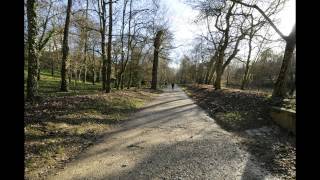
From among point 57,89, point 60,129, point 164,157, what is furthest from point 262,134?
point 57,89

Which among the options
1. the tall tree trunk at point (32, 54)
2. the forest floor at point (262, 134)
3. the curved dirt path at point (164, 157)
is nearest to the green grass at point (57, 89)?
the tall tree trunk at point (32, 54)

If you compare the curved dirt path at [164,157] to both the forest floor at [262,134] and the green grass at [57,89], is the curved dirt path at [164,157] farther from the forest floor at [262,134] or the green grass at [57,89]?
the green grass at [57,89]

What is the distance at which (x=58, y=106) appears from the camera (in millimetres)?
Result: 12195

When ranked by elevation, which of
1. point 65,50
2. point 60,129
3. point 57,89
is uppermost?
point 65,50

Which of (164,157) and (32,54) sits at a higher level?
(32,54)

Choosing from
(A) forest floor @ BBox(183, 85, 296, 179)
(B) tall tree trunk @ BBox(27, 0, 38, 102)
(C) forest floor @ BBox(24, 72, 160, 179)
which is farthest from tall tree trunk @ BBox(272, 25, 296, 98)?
(B) tall tree trunk @ BBox(27, 0, 38, 102)

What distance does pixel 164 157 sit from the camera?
746 centimetres

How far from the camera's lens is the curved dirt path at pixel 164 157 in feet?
20.3

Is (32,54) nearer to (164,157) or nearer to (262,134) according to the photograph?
(164,157)

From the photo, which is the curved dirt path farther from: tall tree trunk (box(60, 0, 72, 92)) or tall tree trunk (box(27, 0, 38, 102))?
tall tree trunk (box(60, 0, 72, 92))
